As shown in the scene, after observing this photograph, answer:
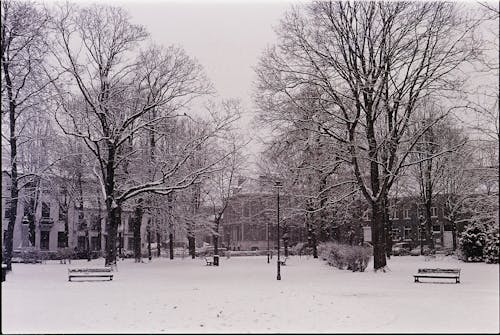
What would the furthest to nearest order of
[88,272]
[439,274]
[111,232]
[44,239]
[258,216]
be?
[44,239] < [258,216] < [111,232] < [88,272] < [439,274]

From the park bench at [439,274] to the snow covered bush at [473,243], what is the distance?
10379mm

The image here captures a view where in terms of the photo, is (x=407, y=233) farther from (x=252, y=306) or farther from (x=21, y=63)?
(x=252, y=306)

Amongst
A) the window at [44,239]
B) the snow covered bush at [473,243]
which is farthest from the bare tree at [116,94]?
the window at [44,239]

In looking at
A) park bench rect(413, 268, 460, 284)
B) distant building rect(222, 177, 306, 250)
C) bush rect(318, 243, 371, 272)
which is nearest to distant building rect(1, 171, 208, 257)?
distant building rect(222, 177, 306, 250)

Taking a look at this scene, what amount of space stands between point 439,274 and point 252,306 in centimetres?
1061

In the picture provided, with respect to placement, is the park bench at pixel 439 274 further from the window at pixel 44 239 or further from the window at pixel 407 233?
the window at pixel 44 239

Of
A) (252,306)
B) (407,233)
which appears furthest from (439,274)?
(407,233)

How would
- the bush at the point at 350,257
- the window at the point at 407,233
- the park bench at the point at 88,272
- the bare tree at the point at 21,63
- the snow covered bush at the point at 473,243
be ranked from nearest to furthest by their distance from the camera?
the park bench at the point at 88,272 < the bare tree at the point at 21,63 < the bush at the point at 350,257 < the snow covered bush at the point at 473,243 < the window at the point at 407,233

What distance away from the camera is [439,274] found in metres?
22.6

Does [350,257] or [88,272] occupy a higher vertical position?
[350,257]

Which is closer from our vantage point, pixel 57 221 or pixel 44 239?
pixel 57 221

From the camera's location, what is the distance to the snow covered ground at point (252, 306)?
1282 cm

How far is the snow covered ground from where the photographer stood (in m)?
12.8

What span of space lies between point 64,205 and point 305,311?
39.8 metres
